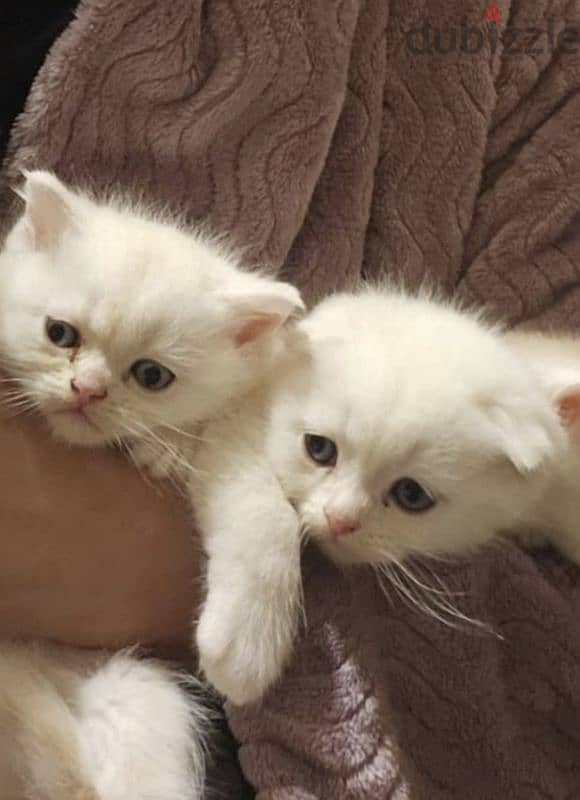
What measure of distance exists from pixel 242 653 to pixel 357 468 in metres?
0.23

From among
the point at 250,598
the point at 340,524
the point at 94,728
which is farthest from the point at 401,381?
the point at 94,728

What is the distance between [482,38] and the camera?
1298 millimetres

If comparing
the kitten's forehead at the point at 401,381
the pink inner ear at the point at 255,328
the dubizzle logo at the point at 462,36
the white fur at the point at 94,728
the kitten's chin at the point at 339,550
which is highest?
the dubizzle logo at the point at 462,36

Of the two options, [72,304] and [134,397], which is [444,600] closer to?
[134,397]

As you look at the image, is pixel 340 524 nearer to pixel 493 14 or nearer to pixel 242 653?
pixel 242 653

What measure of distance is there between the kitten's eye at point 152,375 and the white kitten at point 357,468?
8cm

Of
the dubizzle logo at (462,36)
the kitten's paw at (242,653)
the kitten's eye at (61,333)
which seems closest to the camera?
the kitten's paw at (242,653)

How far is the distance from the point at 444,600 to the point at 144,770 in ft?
1.18

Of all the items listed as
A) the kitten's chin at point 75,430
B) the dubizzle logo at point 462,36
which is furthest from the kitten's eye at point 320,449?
the dubizzle logo at point 462,36

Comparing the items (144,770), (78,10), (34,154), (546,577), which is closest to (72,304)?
(34,154)

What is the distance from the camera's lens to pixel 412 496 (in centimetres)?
106

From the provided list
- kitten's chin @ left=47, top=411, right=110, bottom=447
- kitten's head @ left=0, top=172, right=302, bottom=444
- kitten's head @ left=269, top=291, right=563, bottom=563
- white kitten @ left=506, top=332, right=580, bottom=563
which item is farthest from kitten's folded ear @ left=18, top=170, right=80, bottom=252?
white kitten @ left=506, top=332, right=580, bottom=563

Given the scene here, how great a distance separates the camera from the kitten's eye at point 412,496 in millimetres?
1051

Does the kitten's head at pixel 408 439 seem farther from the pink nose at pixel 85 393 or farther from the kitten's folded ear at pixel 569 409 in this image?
the pink nose at pixel 85 393
